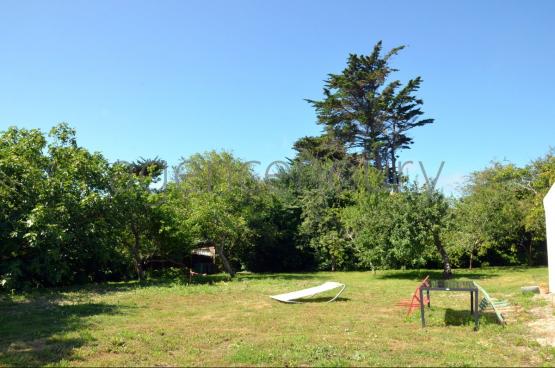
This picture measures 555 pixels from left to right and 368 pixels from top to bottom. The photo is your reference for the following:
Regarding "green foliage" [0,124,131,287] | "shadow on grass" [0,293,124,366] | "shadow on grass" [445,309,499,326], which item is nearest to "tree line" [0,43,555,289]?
"green foliage" [0,124,131,287]

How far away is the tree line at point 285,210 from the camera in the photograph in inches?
663

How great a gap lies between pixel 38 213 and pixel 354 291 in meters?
11.2

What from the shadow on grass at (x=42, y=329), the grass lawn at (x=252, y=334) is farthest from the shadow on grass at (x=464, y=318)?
the shadow on grass at (x=42, y=329)

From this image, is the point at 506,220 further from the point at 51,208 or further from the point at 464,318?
the point at 51,208

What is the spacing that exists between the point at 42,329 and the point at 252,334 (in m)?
4.10

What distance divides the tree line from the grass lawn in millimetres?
4553

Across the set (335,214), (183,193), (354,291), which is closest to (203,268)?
(183,193)

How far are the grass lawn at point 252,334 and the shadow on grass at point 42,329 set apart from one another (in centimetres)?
2

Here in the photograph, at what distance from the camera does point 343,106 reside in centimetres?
3531

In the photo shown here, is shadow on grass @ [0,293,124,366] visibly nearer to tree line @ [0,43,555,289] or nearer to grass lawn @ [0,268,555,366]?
grass lawn @ [0,268,555,366]

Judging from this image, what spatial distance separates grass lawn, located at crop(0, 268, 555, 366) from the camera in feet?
21.6

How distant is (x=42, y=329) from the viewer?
8766 mm

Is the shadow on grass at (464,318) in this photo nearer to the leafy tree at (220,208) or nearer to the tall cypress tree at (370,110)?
the leafy tree at (220,208)

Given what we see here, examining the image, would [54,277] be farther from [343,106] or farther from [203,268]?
[343,106]
